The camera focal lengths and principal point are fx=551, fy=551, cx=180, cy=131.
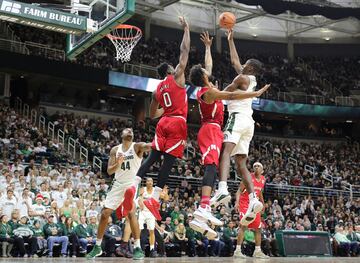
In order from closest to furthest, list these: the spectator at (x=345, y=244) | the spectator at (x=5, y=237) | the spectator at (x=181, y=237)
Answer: the spectator at (x=5, y=237), the spectator at (x=181, y=237), the spectator at (x=345, y=244)

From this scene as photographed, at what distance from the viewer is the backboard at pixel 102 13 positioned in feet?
37.0

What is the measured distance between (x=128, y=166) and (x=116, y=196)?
54 centimetres

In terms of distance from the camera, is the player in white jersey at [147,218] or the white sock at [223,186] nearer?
the white sock at [223,186]

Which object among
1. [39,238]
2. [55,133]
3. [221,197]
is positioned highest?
[55,133]

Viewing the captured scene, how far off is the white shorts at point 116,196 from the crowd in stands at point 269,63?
58.2ft

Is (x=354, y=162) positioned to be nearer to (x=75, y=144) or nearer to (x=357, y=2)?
(x=357, y=2)

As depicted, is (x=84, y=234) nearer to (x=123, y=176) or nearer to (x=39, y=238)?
(x=39, y=238)

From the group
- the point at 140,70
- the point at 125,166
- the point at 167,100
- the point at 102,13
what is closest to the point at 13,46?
the point at 140,70

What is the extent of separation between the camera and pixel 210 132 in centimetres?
702

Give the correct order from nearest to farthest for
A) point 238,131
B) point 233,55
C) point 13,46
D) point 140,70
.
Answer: point 238,131, point 233,55, point 13,46, point 140,70

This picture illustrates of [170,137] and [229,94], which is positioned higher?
[229,94]

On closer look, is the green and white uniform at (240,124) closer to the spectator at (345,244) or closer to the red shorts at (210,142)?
the red shorts at (210,142)

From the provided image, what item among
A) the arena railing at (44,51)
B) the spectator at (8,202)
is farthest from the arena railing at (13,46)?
the spectator at (8,202)

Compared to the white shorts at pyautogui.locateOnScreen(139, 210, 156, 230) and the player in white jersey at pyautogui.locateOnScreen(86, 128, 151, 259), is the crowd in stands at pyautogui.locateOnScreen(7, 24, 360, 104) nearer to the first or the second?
the white shorts at pyautogui.locateOnScreen(139, 210, 156, 230)
